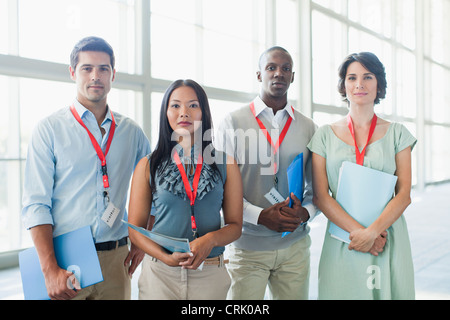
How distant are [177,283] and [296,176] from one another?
2.48 ft

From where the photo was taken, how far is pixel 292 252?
226cm

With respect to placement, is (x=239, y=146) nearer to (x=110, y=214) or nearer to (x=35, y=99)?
(x=110, y=214)

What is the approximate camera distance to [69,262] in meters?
1.79

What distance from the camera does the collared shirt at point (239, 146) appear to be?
7.13 ft

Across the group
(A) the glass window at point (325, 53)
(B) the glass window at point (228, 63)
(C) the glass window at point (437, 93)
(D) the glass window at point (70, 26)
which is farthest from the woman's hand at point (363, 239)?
(C) the glass window at point (437, 93)

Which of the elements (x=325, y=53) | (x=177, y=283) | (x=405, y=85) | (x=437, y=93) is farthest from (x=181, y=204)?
(x=437, y=93)

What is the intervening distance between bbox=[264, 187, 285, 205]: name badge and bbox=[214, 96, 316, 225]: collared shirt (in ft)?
0.24

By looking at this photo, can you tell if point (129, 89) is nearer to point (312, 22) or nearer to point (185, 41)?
point (185, 41)

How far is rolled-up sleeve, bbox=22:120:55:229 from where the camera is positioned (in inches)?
70.4

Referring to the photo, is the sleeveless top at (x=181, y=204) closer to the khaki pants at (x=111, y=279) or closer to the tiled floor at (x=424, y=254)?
the khaki pants at (x=111, y=279)

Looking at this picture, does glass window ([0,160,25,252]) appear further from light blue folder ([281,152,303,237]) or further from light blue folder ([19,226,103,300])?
light blue folder ([281,152,303,237])

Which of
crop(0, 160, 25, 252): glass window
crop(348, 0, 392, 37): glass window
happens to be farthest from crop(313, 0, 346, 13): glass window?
crop(0, 160, 25, 252): glass window

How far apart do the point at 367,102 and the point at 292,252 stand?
2.95 feet

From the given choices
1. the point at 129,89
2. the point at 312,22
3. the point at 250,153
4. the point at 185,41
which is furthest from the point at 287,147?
the point at 312,22
